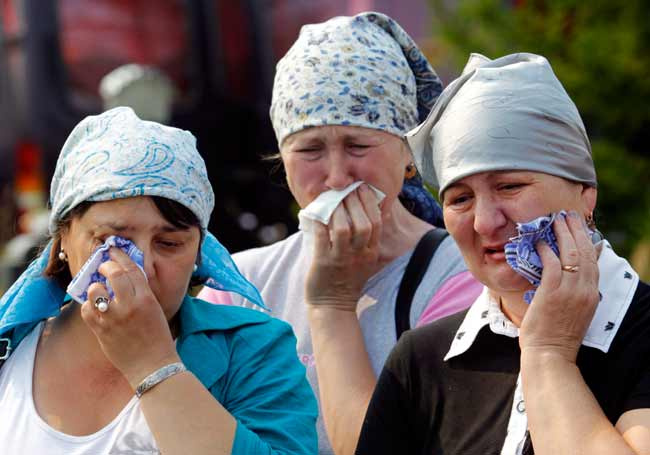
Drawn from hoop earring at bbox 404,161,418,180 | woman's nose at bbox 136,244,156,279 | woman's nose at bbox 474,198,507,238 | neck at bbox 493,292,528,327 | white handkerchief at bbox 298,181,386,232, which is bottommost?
hoop earring at bbox 404,161,418,180

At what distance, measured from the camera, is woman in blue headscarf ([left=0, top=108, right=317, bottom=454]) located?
2846 millimetres

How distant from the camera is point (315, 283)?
3.71m

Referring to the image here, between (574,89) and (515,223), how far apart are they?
4.80m

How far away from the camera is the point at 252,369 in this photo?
3020 millimetres

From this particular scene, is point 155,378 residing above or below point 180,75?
above

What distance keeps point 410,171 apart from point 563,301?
1405 mm

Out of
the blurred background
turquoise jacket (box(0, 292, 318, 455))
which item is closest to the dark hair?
turquoise jacket (box(0, 292, 318, 455))

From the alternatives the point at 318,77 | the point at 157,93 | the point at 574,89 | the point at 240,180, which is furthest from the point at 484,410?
the point at 240,180

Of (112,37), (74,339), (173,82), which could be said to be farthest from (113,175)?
(173,82)

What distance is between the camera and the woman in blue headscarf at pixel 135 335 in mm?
2846

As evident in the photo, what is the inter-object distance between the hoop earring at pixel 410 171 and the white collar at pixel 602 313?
1.02 metres

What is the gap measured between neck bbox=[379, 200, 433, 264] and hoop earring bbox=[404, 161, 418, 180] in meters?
0.13

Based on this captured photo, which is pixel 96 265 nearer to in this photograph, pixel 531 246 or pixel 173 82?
pixel 531 246

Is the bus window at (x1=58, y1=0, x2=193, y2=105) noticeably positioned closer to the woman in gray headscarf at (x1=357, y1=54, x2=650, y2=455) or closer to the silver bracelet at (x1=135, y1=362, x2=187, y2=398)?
the woman in gray headscarf at (x1=357, y1=54, x2=650, y2=455)
